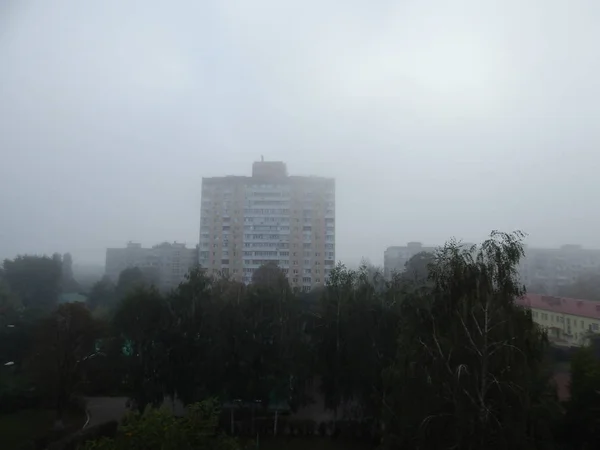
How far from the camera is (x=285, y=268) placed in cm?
3688

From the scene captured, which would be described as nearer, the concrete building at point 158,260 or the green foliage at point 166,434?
the green foliage at point 166,434

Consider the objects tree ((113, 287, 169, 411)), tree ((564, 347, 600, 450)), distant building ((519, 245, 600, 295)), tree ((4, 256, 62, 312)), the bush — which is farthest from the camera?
tree ((4, 256, 62, 312))

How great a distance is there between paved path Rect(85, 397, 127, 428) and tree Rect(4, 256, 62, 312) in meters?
23.1

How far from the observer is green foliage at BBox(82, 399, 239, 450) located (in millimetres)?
5379

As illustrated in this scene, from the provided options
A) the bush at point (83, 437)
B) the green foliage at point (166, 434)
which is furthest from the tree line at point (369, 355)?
the green foliage at point (166, 434)

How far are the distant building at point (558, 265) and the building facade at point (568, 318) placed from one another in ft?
31.2

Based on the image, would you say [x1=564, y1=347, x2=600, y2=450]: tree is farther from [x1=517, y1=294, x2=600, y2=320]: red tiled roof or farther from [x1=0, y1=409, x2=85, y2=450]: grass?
[x1=0, y1=409, x2=85, y2=450]: grass

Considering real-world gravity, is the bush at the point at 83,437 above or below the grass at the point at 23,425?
above

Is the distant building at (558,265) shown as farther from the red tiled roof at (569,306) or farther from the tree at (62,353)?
the tree at (62,353)

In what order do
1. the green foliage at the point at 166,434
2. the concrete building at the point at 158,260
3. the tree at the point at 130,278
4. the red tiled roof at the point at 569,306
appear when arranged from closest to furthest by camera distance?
the green foliage at the point at 166,434
the red tiled roof at the point at 569,306
the tree at the point at 130,278
the concrete building at the point at 158,260

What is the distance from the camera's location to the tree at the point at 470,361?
27.3 feet

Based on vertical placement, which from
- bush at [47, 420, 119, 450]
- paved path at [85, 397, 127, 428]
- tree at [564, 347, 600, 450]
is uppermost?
tree at [564, 347, 600, 450]

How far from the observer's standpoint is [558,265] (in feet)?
131

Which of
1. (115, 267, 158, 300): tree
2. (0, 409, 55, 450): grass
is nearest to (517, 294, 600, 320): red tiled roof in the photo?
(0, 409, 55, 450): grass
